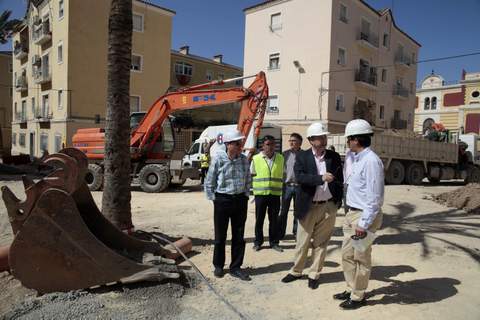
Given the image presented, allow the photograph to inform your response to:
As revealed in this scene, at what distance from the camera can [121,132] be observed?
5.49 meters

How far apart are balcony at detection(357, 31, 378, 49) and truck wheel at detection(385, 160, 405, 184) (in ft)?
47.1

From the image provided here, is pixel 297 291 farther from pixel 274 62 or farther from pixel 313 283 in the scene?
pixel 274 62

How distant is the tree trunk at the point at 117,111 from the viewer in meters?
5.45

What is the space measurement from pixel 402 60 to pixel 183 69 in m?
A: 20.3

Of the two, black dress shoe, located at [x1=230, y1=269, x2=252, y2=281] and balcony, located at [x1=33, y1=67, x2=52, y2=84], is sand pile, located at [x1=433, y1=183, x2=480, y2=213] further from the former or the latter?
balcony, located at [x1=33, y1=67, x2=52, y2=84]

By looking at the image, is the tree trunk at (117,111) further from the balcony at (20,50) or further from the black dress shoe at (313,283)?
the balcony at (20,50)

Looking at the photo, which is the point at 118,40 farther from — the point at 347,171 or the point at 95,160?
the point at 95,160

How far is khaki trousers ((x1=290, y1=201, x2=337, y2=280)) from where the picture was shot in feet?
14.7

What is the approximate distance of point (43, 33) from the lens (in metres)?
26.3

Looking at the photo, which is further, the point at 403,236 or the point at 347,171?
the point at 403,236

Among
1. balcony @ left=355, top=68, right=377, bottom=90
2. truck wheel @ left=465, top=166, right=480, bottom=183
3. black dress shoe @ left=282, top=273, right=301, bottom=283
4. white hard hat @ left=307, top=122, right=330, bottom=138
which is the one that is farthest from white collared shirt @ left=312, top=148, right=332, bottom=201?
balcony @ left=355, top=68, right=377, bottom=90

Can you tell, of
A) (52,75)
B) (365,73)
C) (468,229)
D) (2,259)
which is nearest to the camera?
(2,259)

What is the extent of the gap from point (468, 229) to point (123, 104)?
7.15 m

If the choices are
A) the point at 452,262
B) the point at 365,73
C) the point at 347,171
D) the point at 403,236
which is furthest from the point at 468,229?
the point at 365,73
